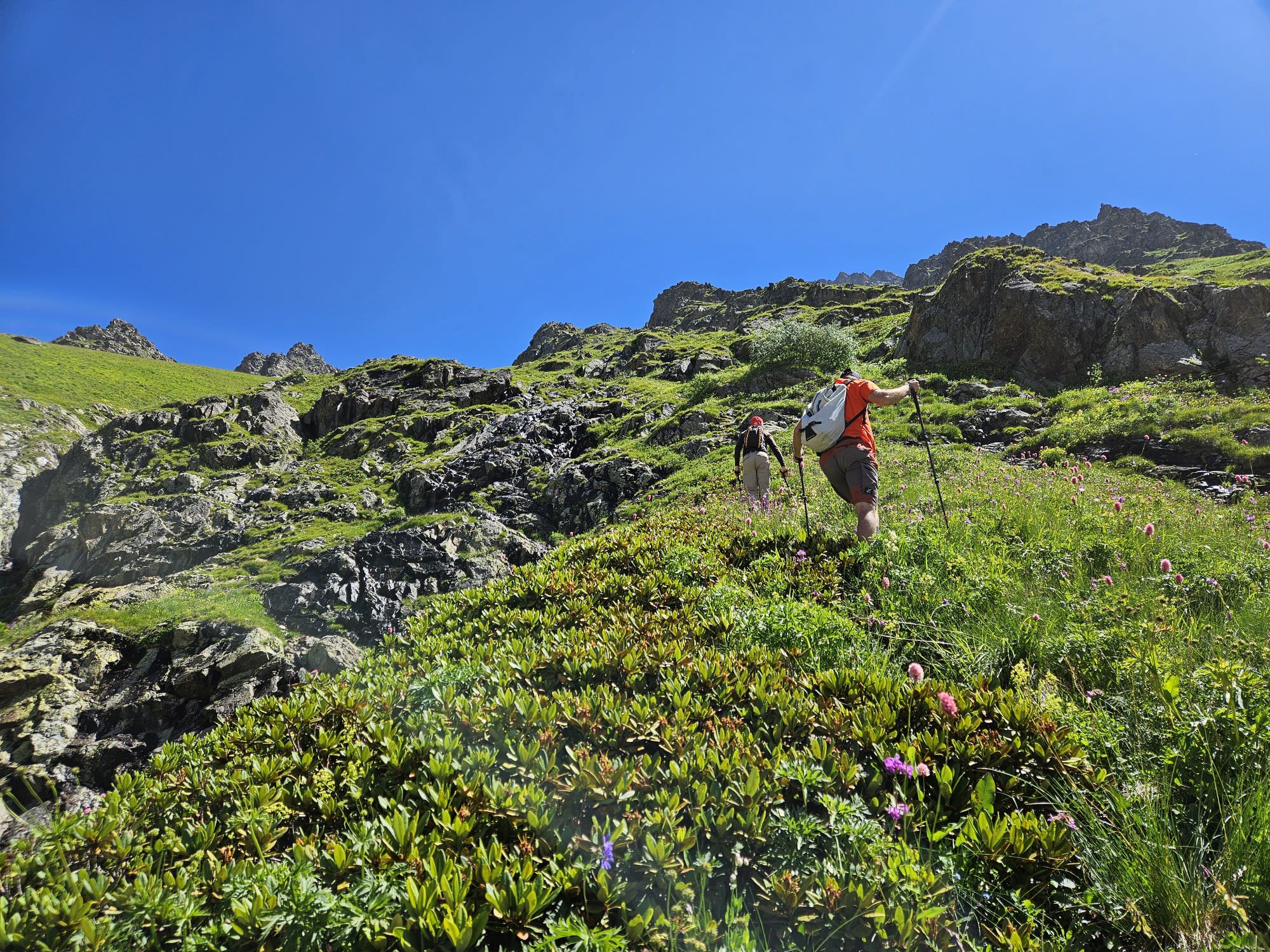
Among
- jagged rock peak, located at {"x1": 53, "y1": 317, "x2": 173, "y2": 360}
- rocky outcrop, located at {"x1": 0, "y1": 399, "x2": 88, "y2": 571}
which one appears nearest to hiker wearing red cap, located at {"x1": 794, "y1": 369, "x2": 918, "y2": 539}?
rocky outcrop, located at {"x1": 0, "y1": 399, "x2": 88, "y2": 571}

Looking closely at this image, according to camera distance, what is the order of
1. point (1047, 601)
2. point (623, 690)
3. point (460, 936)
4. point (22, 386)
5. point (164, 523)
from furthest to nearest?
point (22, 386) → point (164, 523) → point (1047, 601) → point (623, 690) → point (460, 936)

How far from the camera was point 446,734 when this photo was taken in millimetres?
2869

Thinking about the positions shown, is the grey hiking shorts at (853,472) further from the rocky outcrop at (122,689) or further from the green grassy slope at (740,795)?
the rocky outcrop at (122,689)

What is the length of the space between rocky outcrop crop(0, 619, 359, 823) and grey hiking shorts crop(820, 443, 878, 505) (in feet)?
36.4

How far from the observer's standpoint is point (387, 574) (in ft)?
60.8

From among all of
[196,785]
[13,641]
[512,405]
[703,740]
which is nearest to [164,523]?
[13,641]

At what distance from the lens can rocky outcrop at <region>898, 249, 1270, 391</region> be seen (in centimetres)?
1795

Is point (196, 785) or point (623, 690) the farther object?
point (623, 690)

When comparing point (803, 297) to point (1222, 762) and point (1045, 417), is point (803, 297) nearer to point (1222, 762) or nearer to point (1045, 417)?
point (1045, 417)

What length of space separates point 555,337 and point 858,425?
Result: 132 metres

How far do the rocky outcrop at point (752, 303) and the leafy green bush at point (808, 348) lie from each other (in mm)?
31653

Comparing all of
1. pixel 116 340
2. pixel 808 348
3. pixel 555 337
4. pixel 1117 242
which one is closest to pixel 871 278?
pixel 1117 242

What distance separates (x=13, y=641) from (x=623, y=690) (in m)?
25.1

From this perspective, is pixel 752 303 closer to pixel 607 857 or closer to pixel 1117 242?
pixel 1117 242
